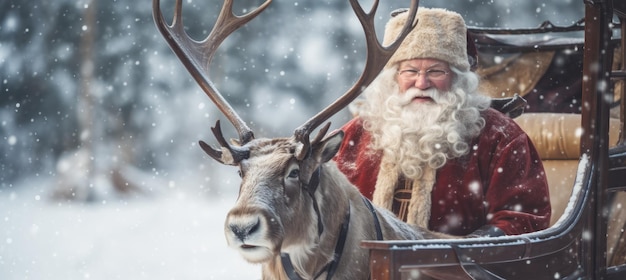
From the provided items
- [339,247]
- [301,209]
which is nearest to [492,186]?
[339,247]

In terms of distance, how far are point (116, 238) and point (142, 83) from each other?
201 cm

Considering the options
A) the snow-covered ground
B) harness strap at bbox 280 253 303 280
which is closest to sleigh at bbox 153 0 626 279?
harness strap at bbox 280 253 303 280

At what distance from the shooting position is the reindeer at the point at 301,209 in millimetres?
2041

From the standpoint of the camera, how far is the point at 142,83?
30.1 feet

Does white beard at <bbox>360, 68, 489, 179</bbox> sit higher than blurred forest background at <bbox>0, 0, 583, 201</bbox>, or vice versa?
blurred forest background at <bbox>0, 0, 583, 201</bbox>

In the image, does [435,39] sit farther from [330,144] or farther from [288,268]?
[288,268]

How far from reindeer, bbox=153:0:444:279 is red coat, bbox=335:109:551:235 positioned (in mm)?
615

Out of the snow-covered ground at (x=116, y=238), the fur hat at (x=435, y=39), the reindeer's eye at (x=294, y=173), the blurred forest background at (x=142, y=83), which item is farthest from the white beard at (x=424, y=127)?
the blurred forest background at (x=142, y=83)

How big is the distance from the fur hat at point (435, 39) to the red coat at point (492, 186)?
1.12 ft

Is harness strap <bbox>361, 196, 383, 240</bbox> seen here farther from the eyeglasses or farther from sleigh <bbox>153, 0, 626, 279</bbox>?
the eyeglasses

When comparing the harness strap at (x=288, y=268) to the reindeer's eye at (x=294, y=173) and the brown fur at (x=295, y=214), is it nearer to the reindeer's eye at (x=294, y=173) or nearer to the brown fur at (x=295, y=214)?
the brown fur at (x=295, y=214)

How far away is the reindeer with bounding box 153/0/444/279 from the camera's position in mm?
2041

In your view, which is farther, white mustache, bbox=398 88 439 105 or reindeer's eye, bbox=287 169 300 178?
white mustache, bbox=398 88 439 105

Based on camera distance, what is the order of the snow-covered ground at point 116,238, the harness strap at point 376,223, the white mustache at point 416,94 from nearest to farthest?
the harness strap at point 376,223 → the white mustache at point 416,94 → the snow-covered ground at point 116,238
